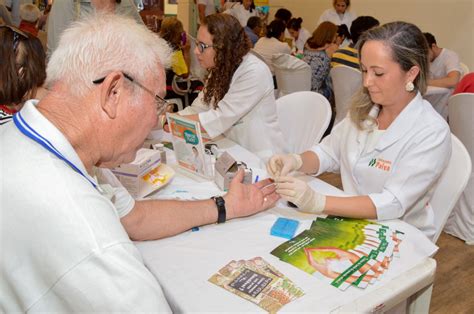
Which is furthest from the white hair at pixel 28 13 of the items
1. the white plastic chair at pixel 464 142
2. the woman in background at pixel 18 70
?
the white plastic chair at pixel 464 142

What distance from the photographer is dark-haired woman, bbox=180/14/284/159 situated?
7.88 ft

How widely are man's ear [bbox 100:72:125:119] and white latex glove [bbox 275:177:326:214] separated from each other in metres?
0.69

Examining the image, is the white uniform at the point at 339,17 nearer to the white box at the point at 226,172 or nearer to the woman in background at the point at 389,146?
the woman in background at the point at 389,146

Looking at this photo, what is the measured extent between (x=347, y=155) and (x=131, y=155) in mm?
1015

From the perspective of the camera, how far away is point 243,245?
50.7 inches

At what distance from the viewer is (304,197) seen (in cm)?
142

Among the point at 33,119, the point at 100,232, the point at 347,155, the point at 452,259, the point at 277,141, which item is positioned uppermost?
the point at 33,119

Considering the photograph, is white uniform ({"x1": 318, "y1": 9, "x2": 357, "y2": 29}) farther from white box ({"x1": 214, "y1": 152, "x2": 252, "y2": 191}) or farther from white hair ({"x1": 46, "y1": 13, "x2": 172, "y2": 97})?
white hair ({"x1": 46, "y1": 13, "x2": 172, "y2": 97})

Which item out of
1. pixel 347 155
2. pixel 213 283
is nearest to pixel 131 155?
pixel 213 283

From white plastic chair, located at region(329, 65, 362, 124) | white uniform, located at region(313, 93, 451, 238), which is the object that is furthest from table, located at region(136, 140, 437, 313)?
white plastic chair, located at region(329, 65, 362, 124)

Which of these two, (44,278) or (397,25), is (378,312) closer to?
(44,278)

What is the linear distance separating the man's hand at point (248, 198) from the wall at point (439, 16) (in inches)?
193

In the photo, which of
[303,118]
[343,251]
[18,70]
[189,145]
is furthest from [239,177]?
[303,118]

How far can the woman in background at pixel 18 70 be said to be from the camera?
170cm
